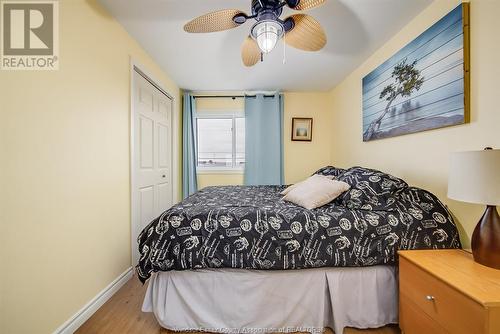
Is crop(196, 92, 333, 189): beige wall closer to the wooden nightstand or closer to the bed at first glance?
the bed

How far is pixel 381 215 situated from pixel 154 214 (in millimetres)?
2442

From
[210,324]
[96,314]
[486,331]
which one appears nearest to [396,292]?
[486,331]

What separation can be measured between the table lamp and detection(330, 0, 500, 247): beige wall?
0.30 metres

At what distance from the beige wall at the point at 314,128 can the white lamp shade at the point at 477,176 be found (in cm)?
254

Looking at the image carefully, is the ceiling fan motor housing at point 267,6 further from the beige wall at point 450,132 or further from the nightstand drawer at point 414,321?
the nightstand drawer at point 414,321

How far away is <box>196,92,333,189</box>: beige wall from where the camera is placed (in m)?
3.62

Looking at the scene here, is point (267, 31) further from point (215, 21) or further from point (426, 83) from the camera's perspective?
point (426, 83)

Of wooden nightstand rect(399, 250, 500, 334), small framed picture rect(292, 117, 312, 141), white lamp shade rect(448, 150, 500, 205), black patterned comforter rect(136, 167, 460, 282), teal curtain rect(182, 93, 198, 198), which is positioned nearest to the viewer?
wooden nightstand rect(399, 250, 500, 334)

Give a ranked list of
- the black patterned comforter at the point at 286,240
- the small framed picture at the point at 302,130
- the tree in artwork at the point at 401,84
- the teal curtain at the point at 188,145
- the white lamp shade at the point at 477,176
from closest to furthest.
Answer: the white lamp shade at the point at 477,176
the black patterned comforter at the point at 286,240
the tree in artwork at the point at 401,84
the teal curtain at the point at 188,145
the small framed picture at the point at 302,130

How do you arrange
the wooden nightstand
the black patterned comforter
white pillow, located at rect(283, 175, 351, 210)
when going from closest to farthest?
the wooden nightstand
the black patterned comforter
white pillow, located at rect(283, 175, 351, 210)

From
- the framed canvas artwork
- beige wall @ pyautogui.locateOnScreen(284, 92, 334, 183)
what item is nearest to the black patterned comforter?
the framed canvas artwork

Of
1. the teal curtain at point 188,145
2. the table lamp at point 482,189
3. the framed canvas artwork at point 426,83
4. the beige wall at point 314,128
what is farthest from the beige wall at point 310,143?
the table lamp at point 482,189

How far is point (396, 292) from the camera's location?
1410 millimetres

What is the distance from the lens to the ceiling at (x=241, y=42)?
167cm
